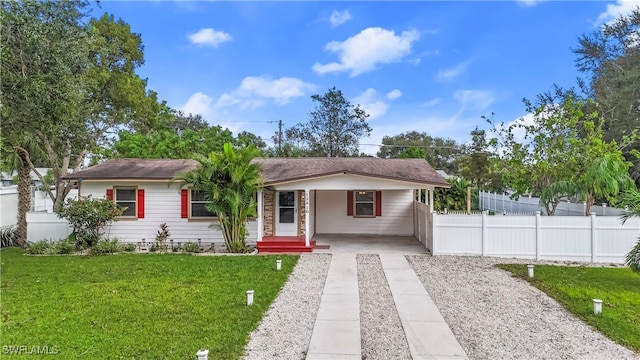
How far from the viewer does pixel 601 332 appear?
510 cm

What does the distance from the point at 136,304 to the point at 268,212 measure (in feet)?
22.8

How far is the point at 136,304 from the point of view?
6.22m

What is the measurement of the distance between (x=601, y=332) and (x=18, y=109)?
1077cm

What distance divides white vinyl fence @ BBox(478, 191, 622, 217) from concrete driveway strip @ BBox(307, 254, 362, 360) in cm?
851

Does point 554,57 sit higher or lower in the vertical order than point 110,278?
higher

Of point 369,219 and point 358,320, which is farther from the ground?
point 369,219

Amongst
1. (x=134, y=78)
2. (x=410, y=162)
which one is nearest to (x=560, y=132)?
(x=410, y=162)

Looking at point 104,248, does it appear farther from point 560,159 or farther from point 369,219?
point 560,159

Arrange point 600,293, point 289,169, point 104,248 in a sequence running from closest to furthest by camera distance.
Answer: point 600,293
point 104,248
point 289,169

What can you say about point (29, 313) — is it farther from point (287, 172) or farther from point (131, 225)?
point (287, 172)

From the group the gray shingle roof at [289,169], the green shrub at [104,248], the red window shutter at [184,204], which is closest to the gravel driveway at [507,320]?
the gray shingle roof at [289,169]

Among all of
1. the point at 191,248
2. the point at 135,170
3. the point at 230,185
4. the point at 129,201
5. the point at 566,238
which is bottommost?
the point at 191,248

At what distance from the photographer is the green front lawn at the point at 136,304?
15.2 feet

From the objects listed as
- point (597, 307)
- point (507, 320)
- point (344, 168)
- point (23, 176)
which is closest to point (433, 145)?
point (344, 168)
